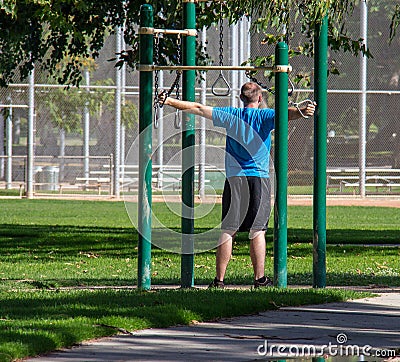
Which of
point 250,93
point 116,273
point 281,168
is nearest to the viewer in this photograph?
point 281,168

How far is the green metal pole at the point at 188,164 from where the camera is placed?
27.9ft

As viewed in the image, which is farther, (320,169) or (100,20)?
(100,20)

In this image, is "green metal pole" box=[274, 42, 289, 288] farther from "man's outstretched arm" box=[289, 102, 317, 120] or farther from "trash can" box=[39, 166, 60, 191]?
"trash can" box=[39, 166, 60, 191]

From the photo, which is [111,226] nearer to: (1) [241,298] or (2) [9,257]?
(2) [9,257]

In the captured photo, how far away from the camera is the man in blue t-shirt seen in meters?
8.45

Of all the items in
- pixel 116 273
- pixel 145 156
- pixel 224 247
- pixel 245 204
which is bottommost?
pixel 116 273

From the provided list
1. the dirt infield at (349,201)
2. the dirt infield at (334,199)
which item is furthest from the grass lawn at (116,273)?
the dirt infield at (334,199)

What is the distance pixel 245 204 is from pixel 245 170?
0.30 m

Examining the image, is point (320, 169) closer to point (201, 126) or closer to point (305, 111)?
point (305, 111)

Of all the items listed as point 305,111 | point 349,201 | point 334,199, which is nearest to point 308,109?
point 305,111

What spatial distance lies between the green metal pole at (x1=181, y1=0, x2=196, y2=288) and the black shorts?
0.31 metres

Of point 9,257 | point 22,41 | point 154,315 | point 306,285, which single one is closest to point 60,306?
point 154,315

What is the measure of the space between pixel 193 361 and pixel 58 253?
8.55m

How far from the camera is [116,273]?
11242 millimetres
